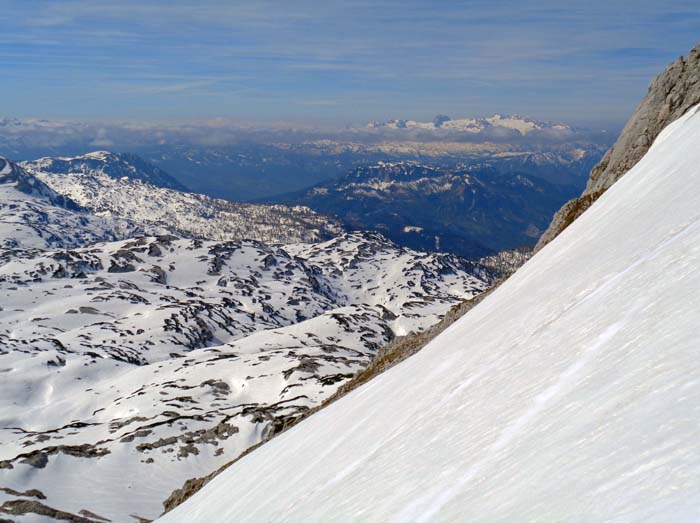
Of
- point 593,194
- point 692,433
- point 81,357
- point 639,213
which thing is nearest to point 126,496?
point 593,194

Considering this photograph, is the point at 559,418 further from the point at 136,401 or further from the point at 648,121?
the point at 136,401

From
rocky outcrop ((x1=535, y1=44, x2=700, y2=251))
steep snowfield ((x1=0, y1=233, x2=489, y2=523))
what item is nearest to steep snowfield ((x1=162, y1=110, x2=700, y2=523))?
rocky outcrop ((x1=535, y1=44, x2=700, y2=251))

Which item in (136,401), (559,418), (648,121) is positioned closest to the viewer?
(559,418)

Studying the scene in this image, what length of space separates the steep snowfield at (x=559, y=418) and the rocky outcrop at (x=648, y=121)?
67.7 ft

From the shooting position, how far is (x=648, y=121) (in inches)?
1409

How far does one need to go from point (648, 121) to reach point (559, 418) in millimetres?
37285

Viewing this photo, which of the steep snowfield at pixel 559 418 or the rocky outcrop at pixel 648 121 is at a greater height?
the rocky outcrop at pixel 648 121

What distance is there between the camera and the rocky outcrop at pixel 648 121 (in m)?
33.4

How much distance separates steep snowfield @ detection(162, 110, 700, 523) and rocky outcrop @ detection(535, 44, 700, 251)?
67.7ft

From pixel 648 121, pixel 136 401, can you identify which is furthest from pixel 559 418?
pixel 136 401

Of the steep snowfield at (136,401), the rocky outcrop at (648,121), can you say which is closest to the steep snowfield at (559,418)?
the rocky outcrop at (648,121)

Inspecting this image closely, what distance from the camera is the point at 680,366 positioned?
5473 mm

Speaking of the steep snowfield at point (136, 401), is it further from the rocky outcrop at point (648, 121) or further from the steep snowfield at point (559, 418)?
the rocky outcrop at point (648, 121)

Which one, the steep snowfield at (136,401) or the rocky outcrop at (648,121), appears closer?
the rocky outcrop at (648,121)
